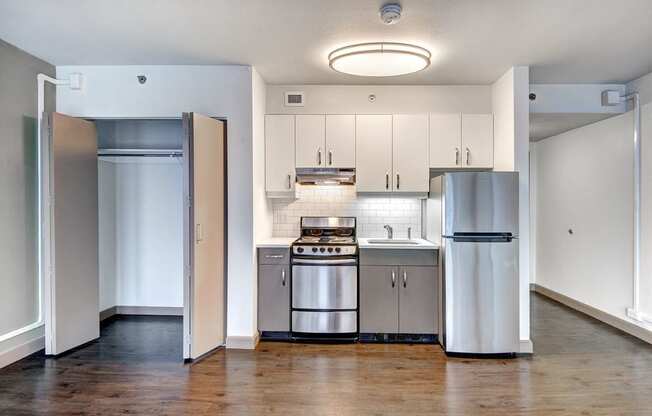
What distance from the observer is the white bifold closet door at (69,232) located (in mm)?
3449

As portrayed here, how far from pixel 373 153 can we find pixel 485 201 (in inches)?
50.5

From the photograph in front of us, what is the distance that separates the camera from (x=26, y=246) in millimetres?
3508

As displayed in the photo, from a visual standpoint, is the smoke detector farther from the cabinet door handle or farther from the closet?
the cabinet door handle

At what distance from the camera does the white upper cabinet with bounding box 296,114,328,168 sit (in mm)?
4273

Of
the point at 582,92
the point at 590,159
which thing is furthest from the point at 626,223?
the point at 582,92

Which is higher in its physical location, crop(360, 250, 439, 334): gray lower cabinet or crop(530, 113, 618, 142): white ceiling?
crop(530, 113, 618, 142): white ceiling

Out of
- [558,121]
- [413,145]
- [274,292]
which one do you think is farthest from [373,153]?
[558,121]

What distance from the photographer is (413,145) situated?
167 inches

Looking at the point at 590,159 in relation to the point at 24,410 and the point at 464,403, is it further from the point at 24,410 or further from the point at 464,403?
the point at 24,410

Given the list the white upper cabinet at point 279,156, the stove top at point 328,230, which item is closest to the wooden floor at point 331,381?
the stove top at point 328,230

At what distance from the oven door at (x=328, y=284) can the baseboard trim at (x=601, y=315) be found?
2885 millimetres

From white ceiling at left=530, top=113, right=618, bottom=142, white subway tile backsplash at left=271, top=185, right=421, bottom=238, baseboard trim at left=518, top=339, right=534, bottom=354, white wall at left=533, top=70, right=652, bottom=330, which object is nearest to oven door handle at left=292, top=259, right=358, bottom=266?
white subway tile backsplash at left=271, top=185, right=421, bottom=238

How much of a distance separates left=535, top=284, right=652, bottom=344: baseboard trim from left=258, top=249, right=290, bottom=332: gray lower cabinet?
354 cm

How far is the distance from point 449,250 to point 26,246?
3.76 meters
